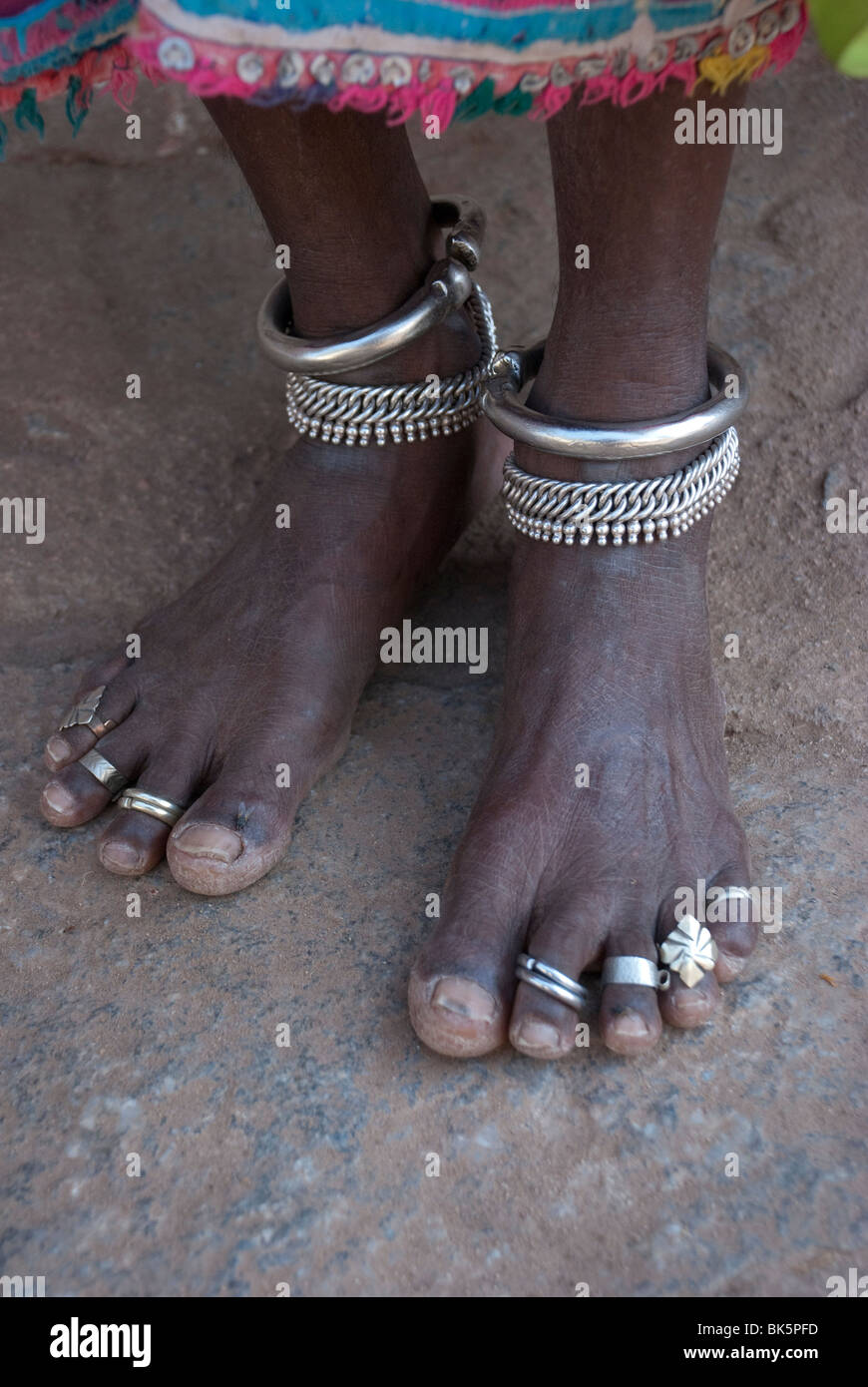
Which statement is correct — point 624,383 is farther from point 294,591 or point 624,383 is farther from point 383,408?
point 294,591

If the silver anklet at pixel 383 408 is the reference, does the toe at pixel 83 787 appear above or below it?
below

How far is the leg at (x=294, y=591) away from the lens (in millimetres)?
1057

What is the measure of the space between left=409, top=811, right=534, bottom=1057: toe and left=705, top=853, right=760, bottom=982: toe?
0.49 ft

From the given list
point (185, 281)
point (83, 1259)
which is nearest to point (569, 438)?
point (83, 1259)

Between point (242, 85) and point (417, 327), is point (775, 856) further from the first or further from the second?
point (242, 85)

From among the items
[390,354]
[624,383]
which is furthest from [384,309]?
[624,383]

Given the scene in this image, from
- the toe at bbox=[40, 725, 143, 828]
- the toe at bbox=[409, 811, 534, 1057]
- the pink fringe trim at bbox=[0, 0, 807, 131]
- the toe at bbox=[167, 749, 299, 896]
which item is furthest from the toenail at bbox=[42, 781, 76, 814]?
the pink fringe trim at bbox=[0, 0, 807, 131]

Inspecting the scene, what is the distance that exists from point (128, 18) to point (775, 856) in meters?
0.87

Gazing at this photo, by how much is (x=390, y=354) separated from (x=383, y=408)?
0.17 ft

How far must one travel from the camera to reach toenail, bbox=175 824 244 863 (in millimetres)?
1019

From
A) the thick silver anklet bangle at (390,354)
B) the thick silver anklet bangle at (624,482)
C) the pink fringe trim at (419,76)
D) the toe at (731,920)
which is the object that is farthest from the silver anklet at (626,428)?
the toe at (731,920)

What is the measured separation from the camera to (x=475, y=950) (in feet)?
3.04

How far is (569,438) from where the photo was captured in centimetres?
103

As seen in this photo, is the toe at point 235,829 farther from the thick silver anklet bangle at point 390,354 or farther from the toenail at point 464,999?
the thick silver anklet bangle at point 390,354
